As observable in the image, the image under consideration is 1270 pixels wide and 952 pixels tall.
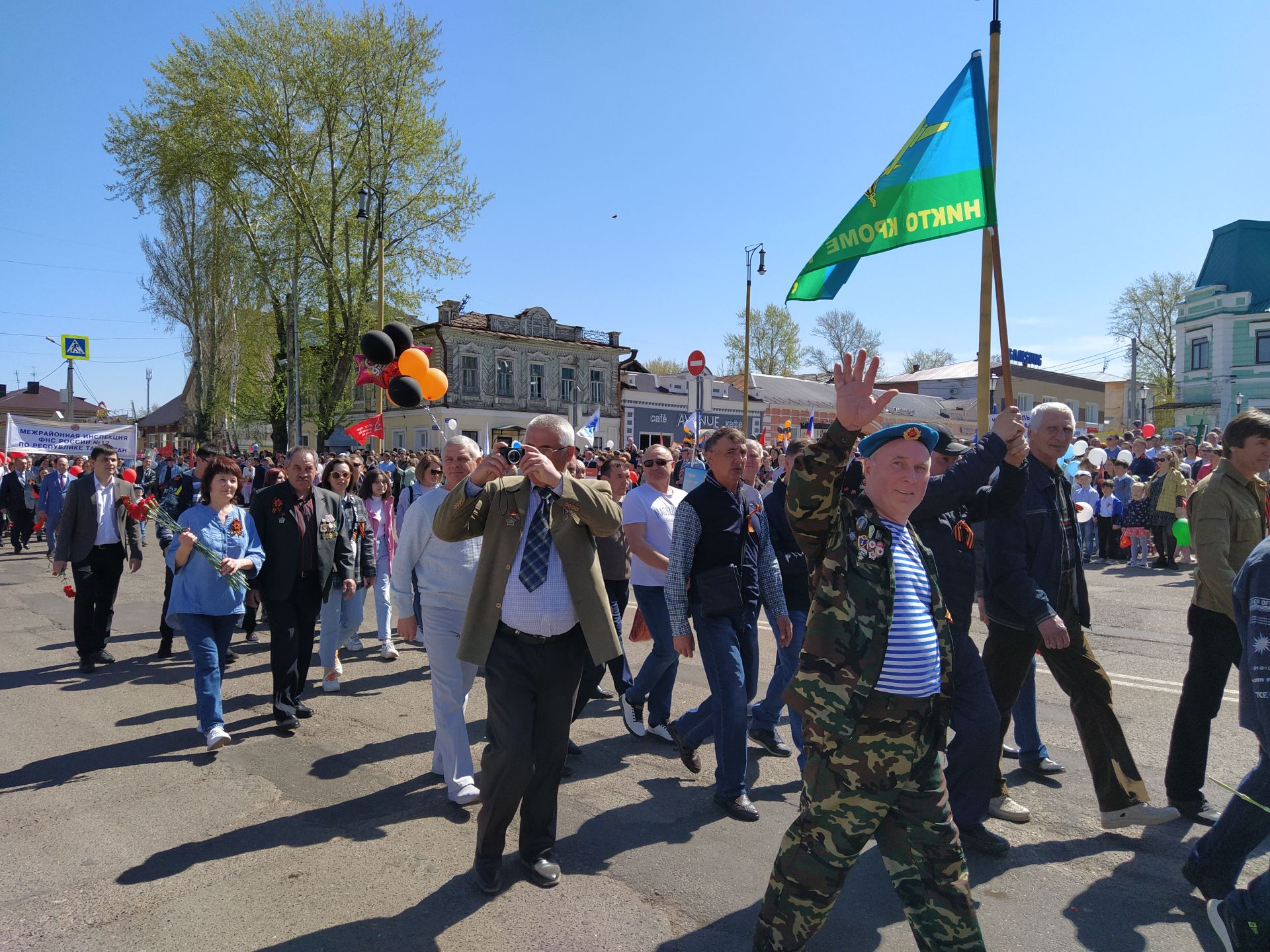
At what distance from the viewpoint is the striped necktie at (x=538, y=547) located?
3.70 m

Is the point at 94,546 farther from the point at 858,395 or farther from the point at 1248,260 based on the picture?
the point at 1248,260

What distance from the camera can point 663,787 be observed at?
4.70 meters

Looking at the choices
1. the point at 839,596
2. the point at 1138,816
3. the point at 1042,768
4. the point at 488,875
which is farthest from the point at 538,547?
the point at 1042,768

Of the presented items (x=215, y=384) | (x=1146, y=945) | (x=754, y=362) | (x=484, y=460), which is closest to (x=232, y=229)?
(x=215, y=384)

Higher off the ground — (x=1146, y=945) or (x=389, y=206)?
(x=389, y=206)

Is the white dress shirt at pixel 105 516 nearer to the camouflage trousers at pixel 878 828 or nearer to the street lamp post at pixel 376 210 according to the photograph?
the camouflage trousers at pixel 878 828

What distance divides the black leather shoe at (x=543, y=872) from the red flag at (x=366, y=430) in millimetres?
12517

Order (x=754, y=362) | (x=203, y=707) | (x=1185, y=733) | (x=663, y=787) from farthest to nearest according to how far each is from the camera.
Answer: (x=754, y=362) < (x=203, y=707) < (x=663, y=787) < (x=1185, y=733)

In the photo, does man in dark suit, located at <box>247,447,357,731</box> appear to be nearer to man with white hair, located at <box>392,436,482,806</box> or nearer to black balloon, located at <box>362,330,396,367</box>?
black balloon, located at <box>362,330,396,367</box>

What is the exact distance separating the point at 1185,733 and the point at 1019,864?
3.87ft

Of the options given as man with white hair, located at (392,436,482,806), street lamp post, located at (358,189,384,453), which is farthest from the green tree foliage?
man with white hair, located at (392,436,482,806)

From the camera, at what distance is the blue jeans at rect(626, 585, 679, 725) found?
17.7ft

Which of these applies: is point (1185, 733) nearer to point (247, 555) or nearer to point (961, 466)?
point (961, 466)

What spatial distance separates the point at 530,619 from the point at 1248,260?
1942 inches
